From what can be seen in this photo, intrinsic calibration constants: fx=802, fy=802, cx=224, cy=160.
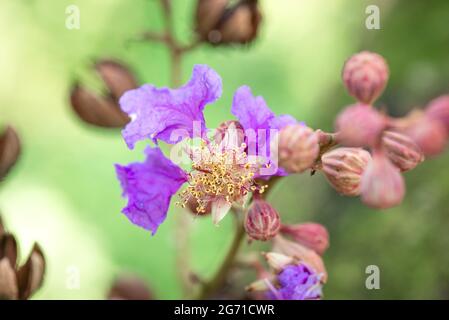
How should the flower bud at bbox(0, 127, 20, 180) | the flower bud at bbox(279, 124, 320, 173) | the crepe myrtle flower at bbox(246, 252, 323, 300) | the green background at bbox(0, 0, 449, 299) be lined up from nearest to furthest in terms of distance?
the flower bud at bbox(279, 124, 320, 173) < the crepe myrtle flower at bbox(246, 252, 323, 300) < the flower bud at bbox(0, 127, 20, 180) < the green background at bbox(0, 0, 449, 299)

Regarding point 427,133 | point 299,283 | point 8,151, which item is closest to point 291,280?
point 299,283

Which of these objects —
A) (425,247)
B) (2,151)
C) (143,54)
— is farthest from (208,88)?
(143,54)

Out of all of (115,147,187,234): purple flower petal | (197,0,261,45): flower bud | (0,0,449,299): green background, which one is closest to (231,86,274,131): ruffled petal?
(115,147,187,234): purple flower petal

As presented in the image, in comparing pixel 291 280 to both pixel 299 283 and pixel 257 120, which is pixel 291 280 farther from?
pixel 257 120

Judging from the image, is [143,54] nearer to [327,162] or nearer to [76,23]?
[76,23]

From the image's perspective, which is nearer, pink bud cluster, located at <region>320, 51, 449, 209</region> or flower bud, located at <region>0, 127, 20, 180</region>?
pink bud cluster, located at <region>320, 51, 449, 209</region>

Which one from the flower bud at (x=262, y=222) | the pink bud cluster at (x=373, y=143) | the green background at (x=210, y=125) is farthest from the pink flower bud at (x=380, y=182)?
the green background at (x=210, y=125)

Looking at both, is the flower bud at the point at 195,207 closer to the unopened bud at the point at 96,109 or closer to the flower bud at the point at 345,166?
the flower bud at the point at 345,166

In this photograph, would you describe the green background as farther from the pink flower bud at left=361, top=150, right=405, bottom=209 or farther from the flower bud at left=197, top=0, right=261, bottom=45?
the pink flower bud at left=361, top=150, right=405, bottom=209
